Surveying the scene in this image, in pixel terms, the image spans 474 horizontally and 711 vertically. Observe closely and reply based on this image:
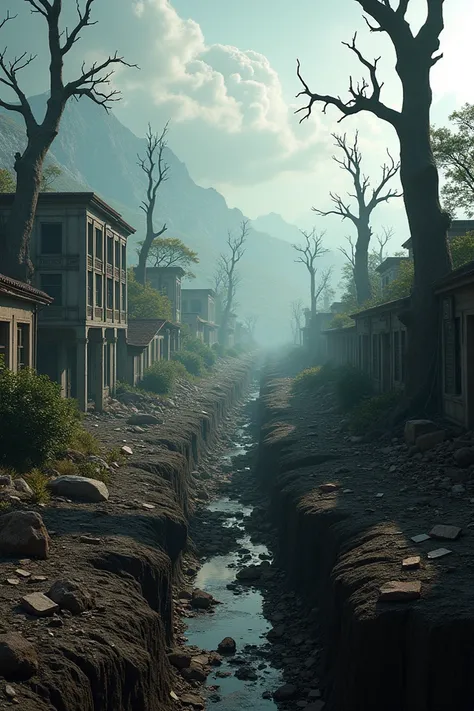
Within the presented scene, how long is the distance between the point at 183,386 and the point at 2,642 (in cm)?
3641

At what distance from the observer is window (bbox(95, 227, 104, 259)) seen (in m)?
31.0

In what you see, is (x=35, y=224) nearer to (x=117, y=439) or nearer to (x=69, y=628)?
(x=117, y=439)

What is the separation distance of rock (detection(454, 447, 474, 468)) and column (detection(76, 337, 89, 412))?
17315mm

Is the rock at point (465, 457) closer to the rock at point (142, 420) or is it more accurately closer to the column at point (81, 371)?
the rock at point (142, 420)

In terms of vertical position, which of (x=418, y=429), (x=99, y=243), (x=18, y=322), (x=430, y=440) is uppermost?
(x=99, y=243)

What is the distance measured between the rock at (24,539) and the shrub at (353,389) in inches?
746

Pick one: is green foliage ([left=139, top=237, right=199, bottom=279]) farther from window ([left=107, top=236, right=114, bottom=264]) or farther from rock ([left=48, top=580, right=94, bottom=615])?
rock ([left=48, top=580, right=94, bottom=615])

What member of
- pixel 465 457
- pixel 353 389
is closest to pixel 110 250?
pixel 353 389

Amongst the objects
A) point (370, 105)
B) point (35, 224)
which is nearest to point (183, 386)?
point (35, 224)

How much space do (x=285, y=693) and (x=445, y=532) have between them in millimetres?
3266

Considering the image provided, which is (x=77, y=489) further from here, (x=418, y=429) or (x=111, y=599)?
(x=418, y=429)

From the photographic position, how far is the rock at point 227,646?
39.4ft

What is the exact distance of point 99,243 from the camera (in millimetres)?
31578

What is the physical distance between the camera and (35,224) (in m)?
28.6
